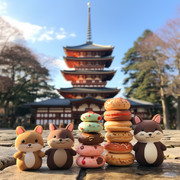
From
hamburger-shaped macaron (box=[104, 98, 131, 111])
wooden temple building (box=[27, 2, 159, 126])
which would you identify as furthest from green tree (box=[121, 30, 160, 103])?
hamburger-shaped macaron (box=[104, 98, 131, 111])

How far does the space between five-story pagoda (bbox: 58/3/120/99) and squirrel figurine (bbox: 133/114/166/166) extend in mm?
15452

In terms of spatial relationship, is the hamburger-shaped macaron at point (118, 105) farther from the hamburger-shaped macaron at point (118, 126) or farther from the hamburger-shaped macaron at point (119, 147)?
the hamburger-shaped macaron at point (119, 147)

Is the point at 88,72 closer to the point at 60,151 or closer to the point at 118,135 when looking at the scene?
the point at 118,135

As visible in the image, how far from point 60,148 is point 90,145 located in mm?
511

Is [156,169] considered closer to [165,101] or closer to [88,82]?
[88,82]

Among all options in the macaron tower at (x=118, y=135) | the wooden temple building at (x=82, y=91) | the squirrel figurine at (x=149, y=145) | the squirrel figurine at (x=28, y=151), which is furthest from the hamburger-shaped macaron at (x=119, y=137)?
the wooden temple building at (x=82, y=91)

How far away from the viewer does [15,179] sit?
224cm

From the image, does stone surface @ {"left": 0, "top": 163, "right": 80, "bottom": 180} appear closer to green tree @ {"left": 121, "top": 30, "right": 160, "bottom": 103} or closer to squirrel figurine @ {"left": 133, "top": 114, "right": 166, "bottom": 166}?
squirrel figurine @ {"left": 133, "top": 114, "right": 166, "bottom": 166}

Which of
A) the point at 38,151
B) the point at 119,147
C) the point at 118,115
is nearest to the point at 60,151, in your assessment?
the point at 38,151

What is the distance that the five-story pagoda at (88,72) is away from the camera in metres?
18.9

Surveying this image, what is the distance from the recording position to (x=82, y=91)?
727 inches

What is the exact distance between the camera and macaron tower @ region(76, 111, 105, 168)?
2773 mm

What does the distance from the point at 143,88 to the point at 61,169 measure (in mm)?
21063

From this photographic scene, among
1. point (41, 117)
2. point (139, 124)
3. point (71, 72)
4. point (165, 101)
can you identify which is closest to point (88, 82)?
point (71, 72)
